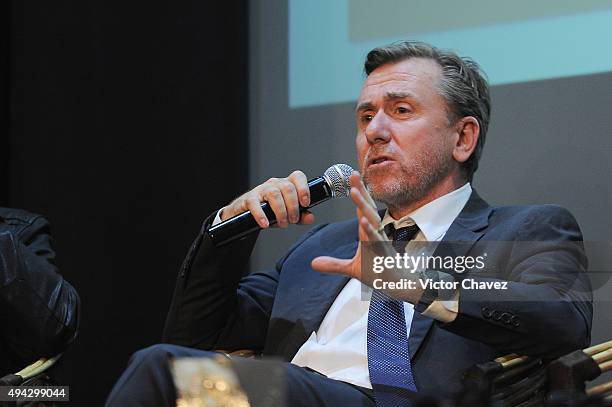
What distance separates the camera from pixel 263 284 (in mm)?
2611

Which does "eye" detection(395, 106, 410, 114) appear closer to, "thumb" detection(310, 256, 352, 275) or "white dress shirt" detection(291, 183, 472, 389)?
"white dress shirt" detection(291, 183, 472, 389)

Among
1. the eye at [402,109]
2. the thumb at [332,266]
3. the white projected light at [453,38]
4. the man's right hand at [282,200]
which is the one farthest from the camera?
the white projected light at [453,38]

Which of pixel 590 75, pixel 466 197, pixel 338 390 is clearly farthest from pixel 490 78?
pixel 338 390

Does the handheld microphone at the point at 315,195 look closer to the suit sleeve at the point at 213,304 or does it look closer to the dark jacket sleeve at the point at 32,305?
the suit sleeve at the point at 213,304

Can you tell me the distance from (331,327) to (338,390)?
1.11 feet

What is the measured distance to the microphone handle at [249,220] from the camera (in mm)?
2178

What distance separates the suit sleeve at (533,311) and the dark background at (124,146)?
55.3 inches

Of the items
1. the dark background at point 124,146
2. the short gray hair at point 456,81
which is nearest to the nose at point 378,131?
the short gray hair at point 456,81

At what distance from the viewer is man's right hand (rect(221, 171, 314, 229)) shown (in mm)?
2154

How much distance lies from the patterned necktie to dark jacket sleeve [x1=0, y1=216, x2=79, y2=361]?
2.81 ft

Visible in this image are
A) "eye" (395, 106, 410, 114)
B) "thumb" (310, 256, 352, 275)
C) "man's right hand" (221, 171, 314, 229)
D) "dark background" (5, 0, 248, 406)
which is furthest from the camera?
"dark background" (5, 0, 248, 406)

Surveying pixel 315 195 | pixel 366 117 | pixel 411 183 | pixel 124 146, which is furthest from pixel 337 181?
pixel 124 146

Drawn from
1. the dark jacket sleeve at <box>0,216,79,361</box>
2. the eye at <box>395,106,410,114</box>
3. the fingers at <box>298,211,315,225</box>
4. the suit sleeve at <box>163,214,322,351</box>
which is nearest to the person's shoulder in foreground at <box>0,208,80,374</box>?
the dark jacket sleeve at <box>0,216,79,361</box>

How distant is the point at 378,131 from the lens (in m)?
2.48
